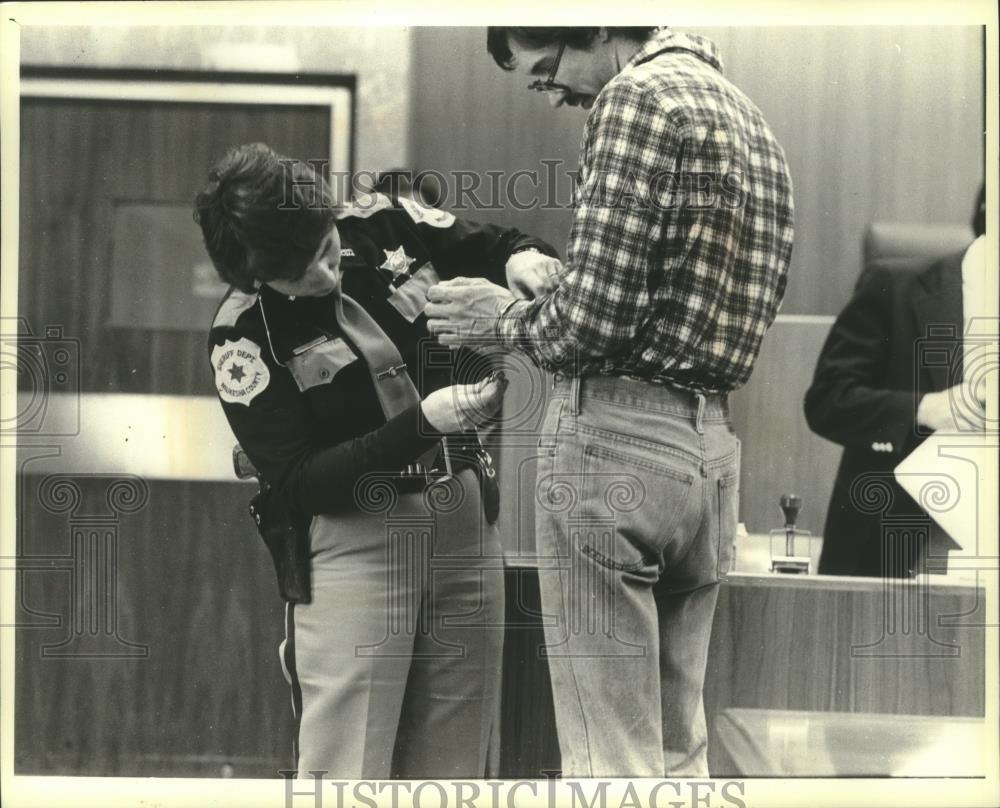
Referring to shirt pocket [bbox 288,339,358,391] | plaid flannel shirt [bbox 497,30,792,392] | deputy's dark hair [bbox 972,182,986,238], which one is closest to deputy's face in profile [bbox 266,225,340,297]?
shirt pocket [bbox 288,339,358,391]

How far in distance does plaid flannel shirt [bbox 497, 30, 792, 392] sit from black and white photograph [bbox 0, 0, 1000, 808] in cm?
14

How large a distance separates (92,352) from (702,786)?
6.72 feet

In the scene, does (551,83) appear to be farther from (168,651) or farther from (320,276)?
(168,651)

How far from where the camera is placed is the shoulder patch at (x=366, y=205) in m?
3.12

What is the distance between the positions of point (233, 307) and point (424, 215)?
22.4 inches

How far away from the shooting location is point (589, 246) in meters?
2.78

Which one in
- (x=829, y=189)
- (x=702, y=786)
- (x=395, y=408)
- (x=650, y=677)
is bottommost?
(x=702, y=786)

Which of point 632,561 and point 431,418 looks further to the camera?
point 431,418

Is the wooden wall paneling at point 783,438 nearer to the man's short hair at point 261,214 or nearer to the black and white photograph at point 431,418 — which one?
the black and white photograph at point 431,418

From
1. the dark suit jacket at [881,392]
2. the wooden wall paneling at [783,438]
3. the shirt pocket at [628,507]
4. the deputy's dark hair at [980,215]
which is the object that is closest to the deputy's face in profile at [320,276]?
the shirt pocket at [628,507]

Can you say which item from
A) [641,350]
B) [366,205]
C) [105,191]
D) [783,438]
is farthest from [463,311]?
[105,191]

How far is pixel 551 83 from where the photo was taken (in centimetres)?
312

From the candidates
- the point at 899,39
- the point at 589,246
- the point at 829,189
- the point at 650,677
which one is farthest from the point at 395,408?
the point at 899,39

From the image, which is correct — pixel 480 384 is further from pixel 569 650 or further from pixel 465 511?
pixel 569 650
